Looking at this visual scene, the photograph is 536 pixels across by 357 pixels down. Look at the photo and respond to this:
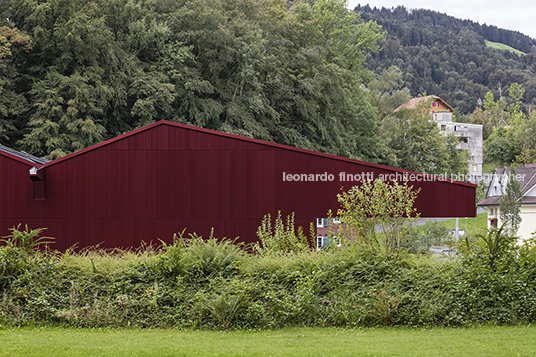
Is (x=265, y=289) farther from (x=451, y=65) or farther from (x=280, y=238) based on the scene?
(x=451, y=65)

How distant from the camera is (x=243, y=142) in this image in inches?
561

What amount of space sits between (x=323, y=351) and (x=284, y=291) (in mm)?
2102

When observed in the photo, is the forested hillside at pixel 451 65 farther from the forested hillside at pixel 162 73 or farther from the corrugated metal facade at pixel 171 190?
the corrugated metal facade at pixel 171 190

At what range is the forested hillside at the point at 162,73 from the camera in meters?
24.9

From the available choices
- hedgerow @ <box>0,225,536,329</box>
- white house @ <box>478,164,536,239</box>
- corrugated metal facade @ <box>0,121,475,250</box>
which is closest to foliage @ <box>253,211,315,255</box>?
corrugated metal facade @ <box>0,121,475,250</box>

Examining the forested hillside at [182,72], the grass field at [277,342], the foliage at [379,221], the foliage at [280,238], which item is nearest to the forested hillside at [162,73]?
the forested hillside at [182,72]

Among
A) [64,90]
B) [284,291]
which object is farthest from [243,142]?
[64,90]

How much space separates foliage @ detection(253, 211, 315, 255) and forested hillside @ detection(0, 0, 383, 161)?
44.1 feet

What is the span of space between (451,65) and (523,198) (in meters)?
130

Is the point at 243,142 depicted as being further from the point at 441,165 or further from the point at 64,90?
the point at 441,165

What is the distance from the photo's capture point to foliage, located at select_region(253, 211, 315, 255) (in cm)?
1176

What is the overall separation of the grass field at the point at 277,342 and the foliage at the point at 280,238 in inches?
112

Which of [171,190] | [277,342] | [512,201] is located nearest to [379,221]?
[277,342]

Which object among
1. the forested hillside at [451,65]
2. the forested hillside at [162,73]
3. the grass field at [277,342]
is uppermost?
the forested hillside at [451,65]
